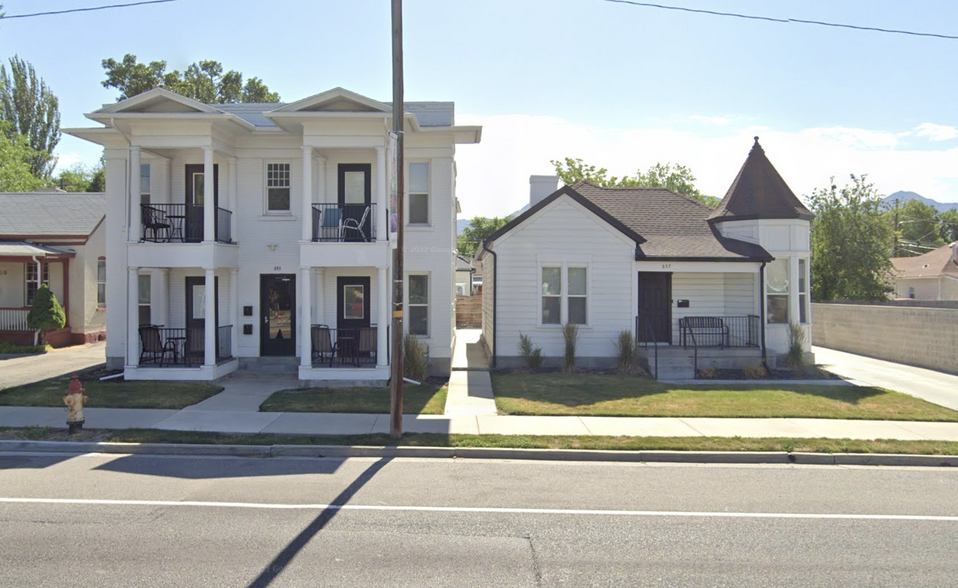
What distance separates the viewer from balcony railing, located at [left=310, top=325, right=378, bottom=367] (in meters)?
15.5

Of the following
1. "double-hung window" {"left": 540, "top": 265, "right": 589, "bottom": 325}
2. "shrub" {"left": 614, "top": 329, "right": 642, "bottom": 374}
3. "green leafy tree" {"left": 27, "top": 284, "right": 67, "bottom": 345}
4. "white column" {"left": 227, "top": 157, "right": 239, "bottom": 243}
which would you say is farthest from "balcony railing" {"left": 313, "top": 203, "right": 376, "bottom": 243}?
"green leafy tree" {"left": 27, "top": 284, "right": 67, "bottom": 345}

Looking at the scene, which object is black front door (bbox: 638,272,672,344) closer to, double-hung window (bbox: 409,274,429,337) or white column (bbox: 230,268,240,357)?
double-hung window (bbox: 409,274,429,337)

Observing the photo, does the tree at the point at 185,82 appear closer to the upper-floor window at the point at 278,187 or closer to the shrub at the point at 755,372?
the upper-floor window at the point at 278,187

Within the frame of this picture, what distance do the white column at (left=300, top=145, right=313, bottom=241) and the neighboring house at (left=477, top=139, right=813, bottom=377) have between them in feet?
16.7

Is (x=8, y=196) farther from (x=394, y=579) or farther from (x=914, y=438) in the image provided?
(x=914, y=438)

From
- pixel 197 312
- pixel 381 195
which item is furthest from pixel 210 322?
pixel 381 195

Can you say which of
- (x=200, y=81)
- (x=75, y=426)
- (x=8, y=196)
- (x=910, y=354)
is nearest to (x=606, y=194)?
(x=910, y=354)

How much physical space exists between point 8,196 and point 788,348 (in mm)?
30208

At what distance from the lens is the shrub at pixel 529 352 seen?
17141mm

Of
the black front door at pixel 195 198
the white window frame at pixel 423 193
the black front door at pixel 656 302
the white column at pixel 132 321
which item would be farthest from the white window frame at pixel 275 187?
the black front door at pixel 656 302

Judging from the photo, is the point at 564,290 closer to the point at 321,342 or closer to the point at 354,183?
the point at 354,183

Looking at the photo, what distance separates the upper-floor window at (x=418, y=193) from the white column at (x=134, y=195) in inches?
255

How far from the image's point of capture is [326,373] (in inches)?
578

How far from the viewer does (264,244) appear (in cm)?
1655
